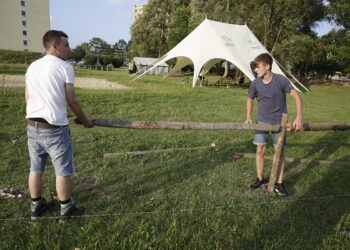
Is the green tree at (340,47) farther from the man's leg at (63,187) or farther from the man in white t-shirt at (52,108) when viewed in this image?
the man's leg at (63,187)

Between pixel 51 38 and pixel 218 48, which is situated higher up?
pixel 218 48

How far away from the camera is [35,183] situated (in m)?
2.92

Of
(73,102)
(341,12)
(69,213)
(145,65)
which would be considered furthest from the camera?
(145,65)

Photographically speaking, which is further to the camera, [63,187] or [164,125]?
[164,125]

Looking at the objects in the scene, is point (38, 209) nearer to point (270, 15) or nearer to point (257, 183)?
point (257, 183)

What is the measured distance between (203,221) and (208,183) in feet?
3.42

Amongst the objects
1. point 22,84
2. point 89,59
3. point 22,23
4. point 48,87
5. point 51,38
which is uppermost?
point 22,23

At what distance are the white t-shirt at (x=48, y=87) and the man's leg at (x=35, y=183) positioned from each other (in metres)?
0.63

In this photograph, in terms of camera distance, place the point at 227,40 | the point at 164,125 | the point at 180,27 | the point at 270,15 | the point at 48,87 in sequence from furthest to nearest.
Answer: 1. the point at 180,27
2. the point at 270,15
3. the point at 227,40
4. the point at 164,125
5. the point at 48,87

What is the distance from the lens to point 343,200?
3863mm

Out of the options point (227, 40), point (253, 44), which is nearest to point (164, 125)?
point (227, 40)

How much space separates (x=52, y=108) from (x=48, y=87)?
203mm

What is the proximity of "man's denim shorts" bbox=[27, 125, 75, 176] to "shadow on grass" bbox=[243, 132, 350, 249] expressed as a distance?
2.02 meters

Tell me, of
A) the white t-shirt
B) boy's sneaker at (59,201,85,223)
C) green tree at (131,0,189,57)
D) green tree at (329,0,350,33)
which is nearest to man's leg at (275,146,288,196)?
boy's sneaker at (59,201,85,223)
